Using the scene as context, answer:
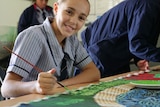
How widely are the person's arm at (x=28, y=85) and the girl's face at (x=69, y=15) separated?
1.06 ft

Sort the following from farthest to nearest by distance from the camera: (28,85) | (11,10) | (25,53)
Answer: (11,10) < (25,53) < (28,85)

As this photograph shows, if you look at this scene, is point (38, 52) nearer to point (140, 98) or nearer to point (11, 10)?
point (140, 98)

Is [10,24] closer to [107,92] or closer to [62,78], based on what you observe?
[62,78]

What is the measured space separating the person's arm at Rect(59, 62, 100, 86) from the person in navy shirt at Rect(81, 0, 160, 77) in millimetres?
353

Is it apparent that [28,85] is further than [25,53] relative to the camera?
No

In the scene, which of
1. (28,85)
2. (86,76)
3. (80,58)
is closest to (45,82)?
(28,85)

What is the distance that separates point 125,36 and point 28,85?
94 centimetres

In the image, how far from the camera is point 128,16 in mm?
1646

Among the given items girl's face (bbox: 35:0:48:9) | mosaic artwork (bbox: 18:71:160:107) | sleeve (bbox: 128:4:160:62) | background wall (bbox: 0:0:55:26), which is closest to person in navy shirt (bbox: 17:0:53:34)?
girl's face (bbox: 35:0:48:9)

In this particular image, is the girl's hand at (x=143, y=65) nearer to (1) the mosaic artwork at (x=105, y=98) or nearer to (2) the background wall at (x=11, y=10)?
(1) the mosaic artwork at (x=105, y=98)

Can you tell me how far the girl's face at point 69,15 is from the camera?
114cm

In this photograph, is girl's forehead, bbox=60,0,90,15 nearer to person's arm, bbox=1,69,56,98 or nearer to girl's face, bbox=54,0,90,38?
girl's face, bbox=54,0,90,38

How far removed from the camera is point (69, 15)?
1.16 meters

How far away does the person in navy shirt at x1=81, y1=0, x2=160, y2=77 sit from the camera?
1543 mm
